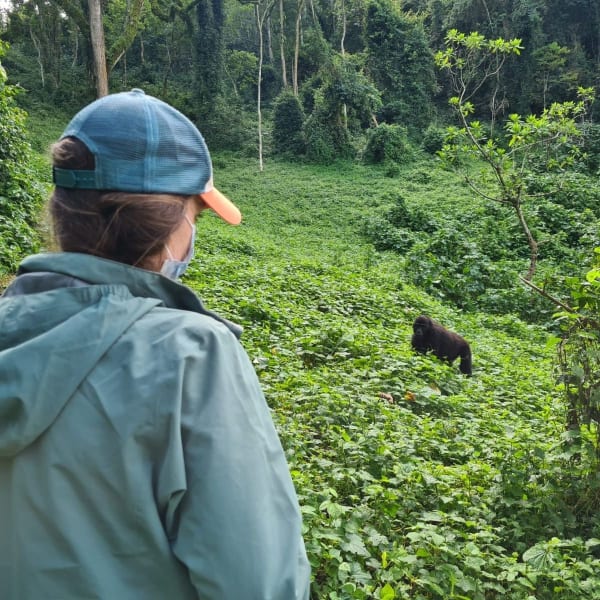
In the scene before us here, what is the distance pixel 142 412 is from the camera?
1.00 m

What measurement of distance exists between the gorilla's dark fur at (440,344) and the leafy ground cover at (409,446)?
209 millimetres

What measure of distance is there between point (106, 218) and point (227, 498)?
1.99ft

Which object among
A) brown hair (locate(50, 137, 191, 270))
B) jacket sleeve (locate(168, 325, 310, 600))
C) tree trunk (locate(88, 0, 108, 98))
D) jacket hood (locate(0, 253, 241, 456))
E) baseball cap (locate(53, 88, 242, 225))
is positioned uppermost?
tree trunk (locate(88, 0, 108, 98))

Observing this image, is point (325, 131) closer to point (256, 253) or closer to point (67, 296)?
point (256, 253)

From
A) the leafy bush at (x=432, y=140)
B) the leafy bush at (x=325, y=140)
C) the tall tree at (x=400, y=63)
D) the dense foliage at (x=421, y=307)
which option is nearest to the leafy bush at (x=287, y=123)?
the dense foliage at (x=421, y=307)

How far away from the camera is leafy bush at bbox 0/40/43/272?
802cm

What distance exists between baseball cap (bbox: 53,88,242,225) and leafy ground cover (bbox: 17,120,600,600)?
190 cm

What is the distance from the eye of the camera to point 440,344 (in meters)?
6.92

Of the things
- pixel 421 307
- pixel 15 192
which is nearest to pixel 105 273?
pixel 421 307

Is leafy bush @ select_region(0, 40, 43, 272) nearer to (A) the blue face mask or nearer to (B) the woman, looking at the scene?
(A) the blue face mask

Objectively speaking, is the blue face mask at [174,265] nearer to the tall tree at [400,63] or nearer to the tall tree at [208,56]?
the tall tree at [400,63]

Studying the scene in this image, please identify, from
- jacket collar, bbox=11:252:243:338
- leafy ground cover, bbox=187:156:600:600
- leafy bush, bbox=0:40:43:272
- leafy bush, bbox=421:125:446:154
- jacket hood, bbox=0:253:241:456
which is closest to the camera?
jacket hood, bbox=0:253:241:456

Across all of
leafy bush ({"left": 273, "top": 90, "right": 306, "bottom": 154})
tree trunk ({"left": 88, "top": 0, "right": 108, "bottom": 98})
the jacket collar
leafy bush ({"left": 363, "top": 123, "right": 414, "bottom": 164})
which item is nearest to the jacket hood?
the jacket collar

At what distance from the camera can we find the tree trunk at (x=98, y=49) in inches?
490
